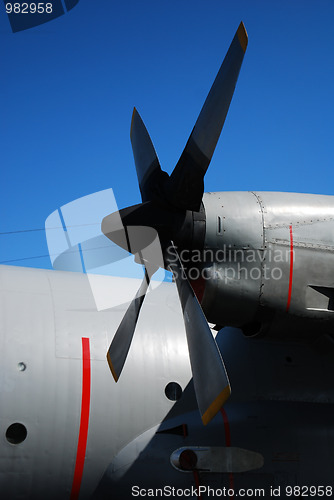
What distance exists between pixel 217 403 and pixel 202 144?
10.9ft

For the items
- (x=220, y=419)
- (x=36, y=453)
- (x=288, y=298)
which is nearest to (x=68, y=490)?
(x=36, y=453)

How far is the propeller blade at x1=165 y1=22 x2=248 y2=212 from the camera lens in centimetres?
661

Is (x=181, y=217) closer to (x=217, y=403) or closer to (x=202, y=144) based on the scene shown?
(x=202, y=144)

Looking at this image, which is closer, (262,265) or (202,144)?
(202,144)

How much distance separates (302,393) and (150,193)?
4119 mm

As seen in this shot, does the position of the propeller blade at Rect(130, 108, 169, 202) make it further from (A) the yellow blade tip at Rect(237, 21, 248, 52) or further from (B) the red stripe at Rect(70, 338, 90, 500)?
(B) the red stripe at Rect(70, 338, 90, 500)

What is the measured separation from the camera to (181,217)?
7000mm

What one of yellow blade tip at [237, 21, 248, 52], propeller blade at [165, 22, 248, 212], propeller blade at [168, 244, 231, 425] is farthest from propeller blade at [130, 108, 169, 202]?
yellow blade tip at [237, 21, 248, 52]

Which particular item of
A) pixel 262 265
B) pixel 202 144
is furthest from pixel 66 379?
pixel 202 144

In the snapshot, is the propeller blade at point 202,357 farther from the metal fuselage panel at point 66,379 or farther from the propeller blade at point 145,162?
the metal fuselage panel at point 66,379

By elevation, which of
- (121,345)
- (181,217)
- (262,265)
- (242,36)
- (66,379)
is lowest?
(66,379)

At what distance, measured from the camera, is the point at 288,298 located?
7.02 metres

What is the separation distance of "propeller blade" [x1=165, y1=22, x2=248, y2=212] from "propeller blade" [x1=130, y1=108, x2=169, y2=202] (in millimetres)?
338

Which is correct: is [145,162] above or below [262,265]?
above
